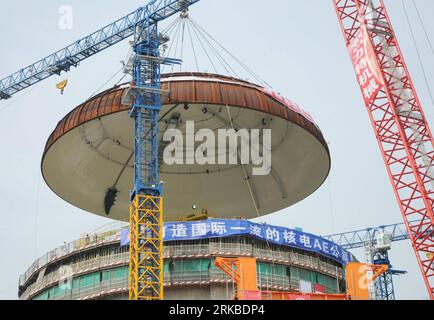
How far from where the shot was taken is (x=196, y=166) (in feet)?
243

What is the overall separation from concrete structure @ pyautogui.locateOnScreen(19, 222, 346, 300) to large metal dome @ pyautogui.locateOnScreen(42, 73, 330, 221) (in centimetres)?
786

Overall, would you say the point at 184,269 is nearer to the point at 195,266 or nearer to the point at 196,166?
the point at 195,266

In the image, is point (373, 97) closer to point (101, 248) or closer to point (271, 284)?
point (271, 284)

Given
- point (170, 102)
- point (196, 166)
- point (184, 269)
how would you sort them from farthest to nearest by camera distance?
point (196, 166) → point (170, 102) → point (184, 269)

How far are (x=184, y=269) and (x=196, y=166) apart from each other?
1598 cm

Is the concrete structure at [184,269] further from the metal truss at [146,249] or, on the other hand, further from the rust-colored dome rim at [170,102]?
the rust-colored dome rim at [170,102]

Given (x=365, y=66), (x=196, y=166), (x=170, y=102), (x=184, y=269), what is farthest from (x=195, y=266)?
(x=365, y=66)

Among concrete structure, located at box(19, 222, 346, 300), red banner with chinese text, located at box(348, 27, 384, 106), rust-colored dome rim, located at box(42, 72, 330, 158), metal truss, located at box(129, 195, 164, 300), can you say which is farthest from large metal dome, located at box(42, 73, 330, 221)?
metal truss, located at box(129, 195, 164, 300)

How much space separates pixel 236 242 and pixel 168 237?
550 centimetres

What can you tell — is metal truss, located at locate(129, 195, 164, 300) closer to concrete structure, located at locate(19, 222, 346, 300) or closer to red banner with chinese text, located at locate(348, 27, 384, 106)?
concrete structure, located at locate(19, 222, 346, 300)

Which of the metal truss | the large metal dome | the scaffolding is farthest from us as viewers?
the large metal dome

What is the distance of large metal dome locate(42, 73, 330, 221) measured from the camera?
204 ft

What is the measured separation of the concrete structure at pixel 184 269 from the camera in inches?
2346
